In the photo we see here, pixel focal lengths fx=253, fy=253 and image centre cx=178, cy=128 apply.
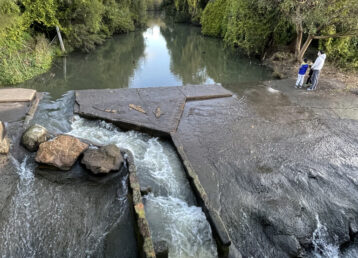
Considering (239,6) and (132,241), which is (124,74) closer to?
(239,6)

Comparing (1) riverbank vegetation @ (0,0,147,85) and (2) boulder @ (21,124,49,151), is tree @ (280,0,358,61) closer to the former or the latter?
(2) boulder @ (21,124,49,151)

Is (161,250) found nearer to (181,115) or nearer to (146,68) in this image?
(181,115)

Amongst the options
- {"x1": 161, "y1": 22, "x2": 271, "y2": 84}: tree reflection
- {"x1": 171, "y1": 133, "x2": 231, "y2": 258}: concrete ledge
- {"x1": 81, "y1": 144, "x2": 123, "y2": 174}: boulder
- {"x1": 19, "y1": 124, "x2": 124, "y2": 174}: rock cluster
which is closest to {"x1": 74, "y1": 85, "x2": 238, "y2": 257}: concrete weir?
{"x1": 171, "y1": 133, "x2": 231, "y2": 258}: concrete ledge

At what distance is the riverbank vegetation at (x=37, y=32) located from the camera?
39.1 ft

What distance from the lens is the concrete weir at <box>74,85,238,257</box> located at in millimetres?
5520

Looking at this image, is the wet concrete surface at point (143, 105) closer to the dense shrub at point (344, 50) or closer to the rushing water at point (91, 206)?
the rushing water at point (91, 206)

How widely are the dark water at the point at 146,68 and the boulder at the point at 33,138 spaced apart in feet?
13.9

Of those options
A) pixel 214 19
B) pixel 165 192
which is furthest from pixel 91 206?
pixel 214 19

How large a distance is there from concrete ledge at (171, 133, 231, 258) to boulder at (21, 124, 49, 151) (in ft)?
12.5

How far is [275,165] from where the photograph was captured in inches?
255

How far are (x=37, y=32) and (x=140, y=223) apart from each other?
17.0 metres

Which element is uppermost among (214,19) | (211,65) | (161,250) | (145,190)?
(214,19)

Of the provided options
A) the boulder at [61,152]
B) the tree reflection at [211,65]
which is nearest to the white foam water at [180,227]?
the boulder at [61,152]

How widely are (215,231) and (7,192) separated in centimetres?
443
